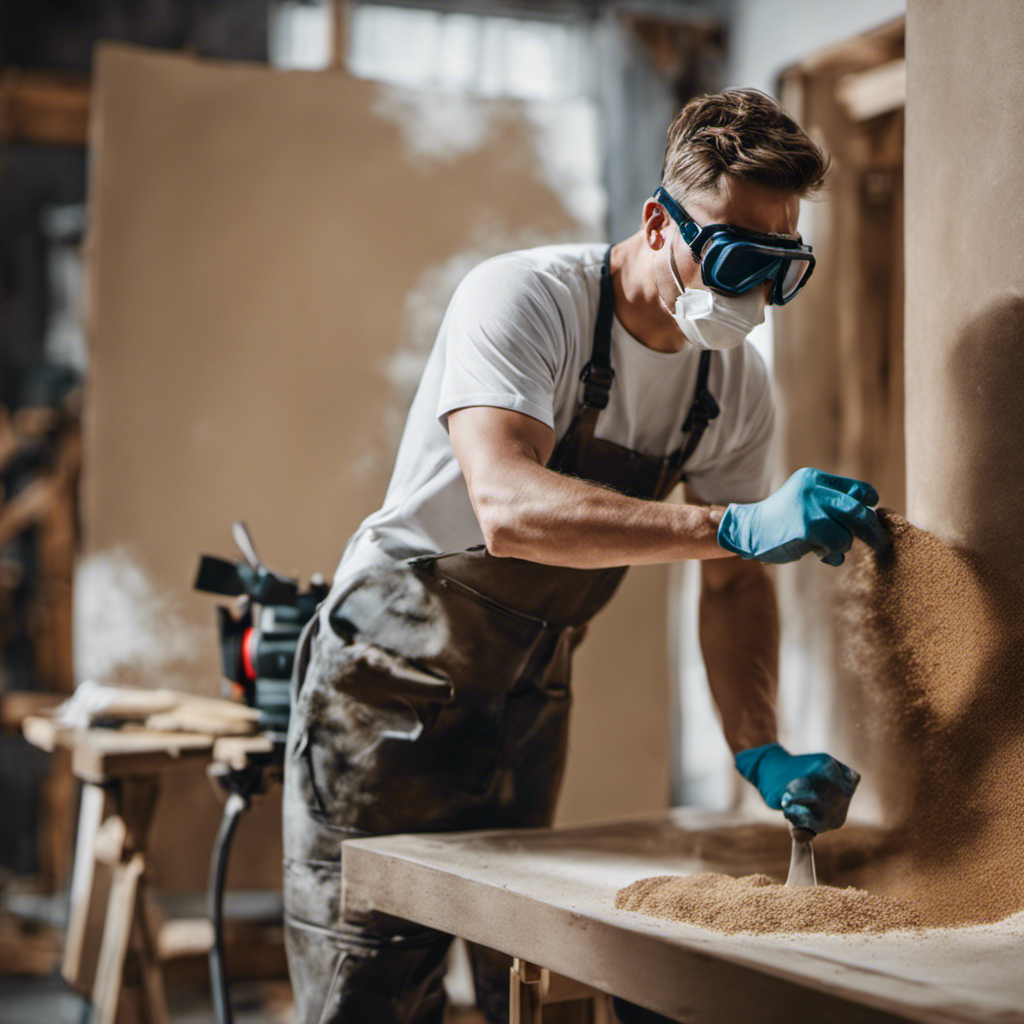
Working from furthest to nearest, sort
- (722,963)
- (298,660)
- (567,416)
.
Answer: (298,660) < (567,416) < (722,963)

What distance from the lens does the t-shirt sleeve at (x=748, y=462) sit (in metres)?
1.81

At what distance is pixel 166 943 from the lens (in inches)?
122

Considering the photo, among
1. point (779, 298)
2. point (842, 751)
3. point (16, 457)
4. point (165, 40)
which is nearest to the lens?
point (779, 298)

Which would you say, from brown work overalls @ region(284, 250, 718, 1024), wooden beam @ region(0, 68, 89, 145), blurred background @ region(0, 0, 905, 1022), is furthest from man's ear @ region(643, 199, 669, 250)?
wooden beam @ region(0, 68, 89, 145)

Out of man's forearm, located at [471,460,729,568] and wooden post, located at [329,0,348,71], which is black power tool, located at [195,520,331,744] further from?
wooden post, located at [329,0,348,71]

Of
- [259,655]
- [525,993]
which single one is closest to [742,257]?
[525,993]

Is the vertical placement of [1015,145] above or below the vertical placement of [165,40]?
below

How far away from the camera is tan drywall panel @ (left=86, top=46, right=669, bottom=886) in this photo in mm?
3273

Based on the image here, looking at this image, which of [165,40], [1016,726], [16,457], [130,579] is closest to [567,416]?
[1016,726]

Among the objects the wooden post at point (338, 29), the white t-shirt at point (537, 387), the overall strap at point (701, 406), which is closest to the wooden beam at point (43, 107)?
the wooden post at point (338, 29)

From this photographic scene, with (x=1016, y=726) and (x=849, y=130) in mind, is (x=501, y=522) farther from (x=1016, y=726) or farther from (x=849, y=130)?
(x=849, y=130)

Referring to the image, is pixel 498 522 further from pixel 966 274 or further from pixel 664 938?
pixel 966 274

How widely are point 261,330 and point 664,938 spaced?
263cm

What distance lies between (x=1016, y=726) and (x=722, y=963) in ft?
1.89
